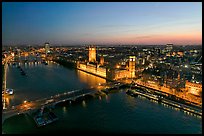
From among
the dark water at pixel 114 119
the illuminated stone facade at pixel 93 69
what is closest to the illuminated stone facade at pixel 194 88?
the dark water at pixel 114 119

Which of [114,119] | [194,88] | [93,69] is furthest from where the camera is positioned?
[93,69]

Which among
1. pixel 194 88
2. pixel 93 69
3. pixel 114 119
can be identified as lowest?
pixel 114 119

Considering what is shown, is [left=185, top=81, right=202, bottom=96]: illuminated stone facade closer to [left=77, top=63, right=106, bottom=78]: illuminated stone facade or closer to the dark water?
the dark water

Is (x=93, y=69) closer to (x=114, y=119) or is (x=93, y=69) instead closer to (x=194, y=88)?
(x=194, y=88)

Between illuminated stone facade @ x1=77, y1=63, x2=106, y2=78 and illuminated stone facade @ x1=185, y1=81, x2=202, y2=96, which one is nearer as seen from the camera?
illuminated stone facade @ x1=185, y1=81, x2=202, y2=96

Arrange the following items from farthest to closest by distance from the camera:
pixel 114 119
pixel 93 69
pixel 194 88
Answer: pixel 93 69, pixel 194 88, pixel 114 119

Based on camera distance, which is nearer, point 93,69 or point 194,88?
point 194,88

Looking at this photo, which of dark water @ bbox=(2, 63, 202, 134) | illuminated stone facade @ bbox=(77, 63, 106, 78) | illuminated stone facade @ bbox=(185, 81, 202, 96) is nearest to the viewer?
A: dark water @ bbox=(2, 63, 202, 134)

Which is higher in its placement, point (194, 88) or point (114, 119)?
point (194, 88)

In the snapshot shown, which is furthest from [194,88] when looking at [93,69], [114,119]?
[93,69]

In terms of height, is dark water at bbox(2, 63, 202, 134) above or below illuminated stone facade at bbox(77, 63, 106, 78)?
below

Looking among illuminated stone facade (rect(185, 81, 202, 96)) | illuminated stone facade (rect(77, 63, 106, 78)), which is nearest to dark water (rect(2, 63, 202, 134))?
illuminated stone facade (rect(185, 81, 202, 96))

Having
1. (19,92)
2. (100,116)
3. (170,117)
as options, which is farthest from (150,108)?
(19,92)

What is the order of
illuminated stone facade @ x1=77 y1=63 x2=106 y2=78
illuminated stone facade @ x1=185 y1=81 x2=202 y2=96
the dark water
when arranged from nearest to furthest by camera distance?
the dark water
illuminated stone facade @ x1=185 y1=81 x2=202 y2=96
illuminated stone facade @ x1=77 y1=63 x2=106 y2=78
